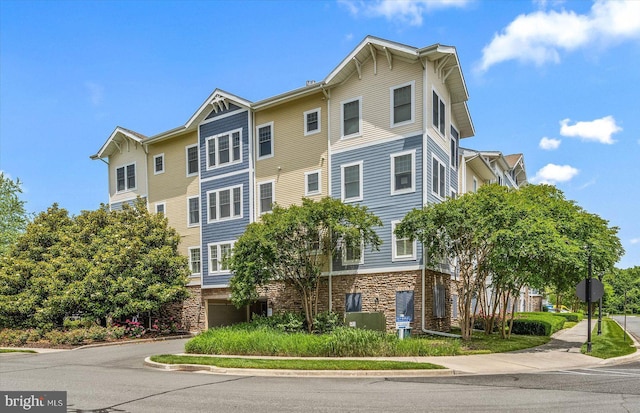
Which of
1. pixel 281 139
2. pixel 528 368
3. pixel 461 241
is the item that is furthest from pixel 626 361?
pixel 281 139

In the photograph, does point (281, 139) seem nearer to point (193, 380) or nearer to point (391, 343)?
point (391, 343)

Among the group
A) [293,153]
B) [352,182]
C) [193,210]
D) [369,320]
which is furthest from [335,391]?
[193,210]

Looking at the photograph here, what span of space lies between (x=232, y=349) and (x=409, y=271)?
9.61 meters

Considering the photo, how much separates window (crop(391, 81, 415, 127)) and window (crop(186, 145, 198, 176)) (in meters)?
14.6

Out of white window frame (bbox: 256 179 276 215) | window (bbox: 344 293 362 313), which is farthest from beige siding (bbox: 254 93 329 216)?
window (bbox: 344 293 362 313)

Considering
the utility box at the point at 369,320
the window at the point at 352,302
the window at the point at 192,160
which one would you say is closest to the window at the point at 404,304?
the utility box at the point at 369,320

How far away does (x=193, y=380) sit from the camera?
1321 cm

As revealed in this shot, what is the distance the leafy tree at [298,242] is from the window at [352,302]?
5.16 feet

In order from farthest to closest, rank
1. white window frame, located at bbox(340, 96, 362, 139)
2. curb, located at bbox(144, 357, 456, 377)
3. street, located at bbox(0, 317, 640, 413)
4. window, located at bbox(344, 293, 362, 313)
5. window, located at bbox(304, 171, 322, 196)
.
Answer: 1. window, located at bbox(304, 171, 322, 196)
2. white window frame, located at bbox(340, 96, 362, 139)
3. window, located at bbox(344, 293, 362, 313)
4. curb, located at bbox(144, 357, 456, 377)
5. street, located at bbox(0, 317, 640, 413)

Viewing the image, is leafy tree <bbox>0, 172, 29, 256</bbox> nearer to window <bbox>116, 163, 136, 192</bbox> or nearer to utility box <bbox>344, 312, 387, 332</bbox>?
window <bbox>116, 163, 136, 192</bbox>

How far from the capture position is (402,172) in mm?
24766

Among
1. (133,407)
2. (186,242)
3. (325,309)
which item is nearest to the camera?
(133,407)

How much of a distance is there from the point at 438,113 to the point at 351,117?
445 centimetres

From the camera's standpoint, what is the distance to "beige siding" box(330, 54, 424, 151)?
24578 mm
